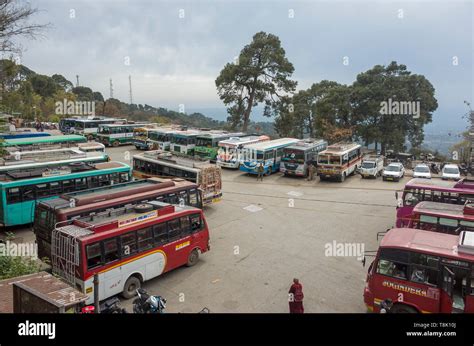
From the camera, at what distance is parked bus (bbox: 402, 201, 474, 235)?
12.0m

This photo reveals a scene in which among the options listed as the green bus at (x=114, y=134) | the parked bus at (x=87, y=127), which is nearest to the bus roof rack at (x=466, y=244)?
the green bus at (x=114, y=134)

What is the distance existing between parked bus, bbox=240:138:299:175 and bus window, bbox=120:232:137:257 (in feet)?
53.9

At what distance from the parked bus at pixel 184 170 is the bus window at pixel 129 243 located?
269 inches

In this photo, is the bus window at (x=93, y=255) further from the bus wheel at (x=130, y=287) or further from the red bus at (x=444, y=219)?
the red bus at (x=444, y=219)

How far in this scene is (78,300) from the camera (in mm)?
6012

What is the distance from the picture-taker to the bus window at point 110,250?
10.5 meters

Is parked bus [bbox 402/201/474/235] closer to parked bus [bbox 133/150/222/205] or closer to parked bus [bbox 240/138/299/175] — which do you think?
parked bus [bbox 133/150/222/205]

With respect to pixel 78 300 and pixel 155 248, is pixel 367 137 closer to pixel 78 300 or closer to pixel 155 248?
pixel 155 248

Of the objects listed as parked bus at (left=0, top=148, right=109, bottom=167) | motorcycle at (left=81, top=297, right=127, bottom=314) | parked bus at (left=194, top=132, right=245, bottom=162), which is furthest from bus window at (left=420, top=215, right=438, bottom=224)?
parked bus at (left=194, top=132, right=245, bottom=162)

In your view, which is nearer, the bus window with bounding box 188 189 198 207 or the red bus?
the red bus

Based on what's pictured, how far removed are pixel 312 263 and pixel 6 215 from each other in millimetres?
12055

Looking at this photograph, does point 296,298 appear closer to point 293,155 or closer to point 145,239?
point 145,239

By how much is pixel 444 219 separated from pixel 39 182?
15505 millimetres

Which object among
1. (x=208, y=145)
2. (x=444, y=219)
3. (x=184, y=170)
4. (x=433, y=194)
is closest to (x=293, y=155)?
(x=208, y=145)
